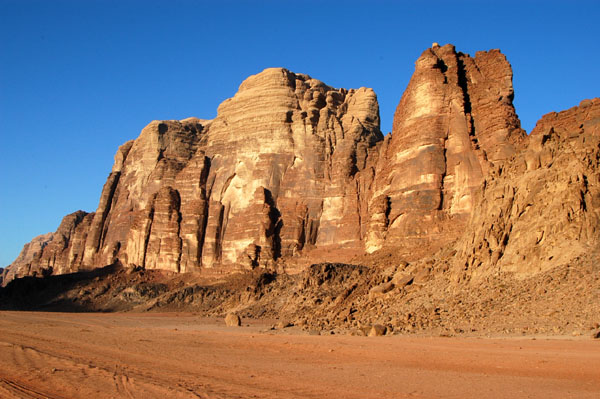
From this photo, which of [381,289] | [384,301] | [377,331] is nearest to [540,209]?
[384,301]

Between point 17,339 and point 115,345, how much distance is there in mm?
6150

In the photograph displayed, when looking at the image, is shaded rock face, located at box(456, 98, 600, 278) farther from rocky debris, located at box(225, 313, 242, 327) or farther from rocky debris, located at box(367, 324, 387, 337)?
rocky debris, located at box(225, 313, 242, 327)

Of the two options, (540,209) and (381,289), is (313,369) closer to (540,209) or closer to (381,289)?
(540,209)

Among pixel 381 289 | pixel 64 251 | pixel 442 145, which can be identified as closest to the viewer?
pixel 381 289

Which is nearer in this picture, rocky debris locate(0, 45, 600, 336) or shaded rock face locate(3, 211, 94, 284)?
rocky debris locate(0, 45, 600, 336)

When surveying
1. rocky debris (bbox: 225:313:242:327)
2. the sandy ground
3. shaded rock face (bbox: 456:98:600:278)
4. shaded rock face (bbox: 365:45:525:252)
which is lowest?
rocky debris (bbox: 225:313:242:327)

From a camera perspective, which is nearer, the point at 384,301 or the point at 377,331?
the point at 377,331

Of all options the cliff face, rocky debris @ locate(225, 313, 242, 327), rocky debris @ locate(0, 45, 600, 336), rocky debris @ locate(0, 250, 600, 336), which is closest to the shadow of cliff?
rocky debris @ locate(0, 45, 600, 336)

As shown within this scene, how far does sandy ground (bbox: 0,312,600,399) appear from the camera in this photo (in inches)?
452

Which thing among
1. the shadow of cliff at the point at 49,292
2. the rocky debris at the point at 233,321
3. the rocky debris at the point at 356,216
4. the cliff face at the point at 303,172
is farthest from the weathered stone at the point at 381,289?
the shadow of cliff at the point at 49,292

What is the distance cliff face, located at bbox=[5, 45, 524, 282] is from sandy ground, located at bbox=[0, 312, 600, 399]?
2775 cm

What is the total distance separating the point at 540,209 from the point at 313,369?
741 inches

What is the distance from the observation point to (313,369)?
596 inches

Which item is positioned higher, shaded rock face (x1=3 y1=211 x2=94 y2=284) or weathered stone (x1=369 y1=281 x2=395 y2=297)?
shaded rock face (x1=3 y1=211 x2=94 y2=284)
